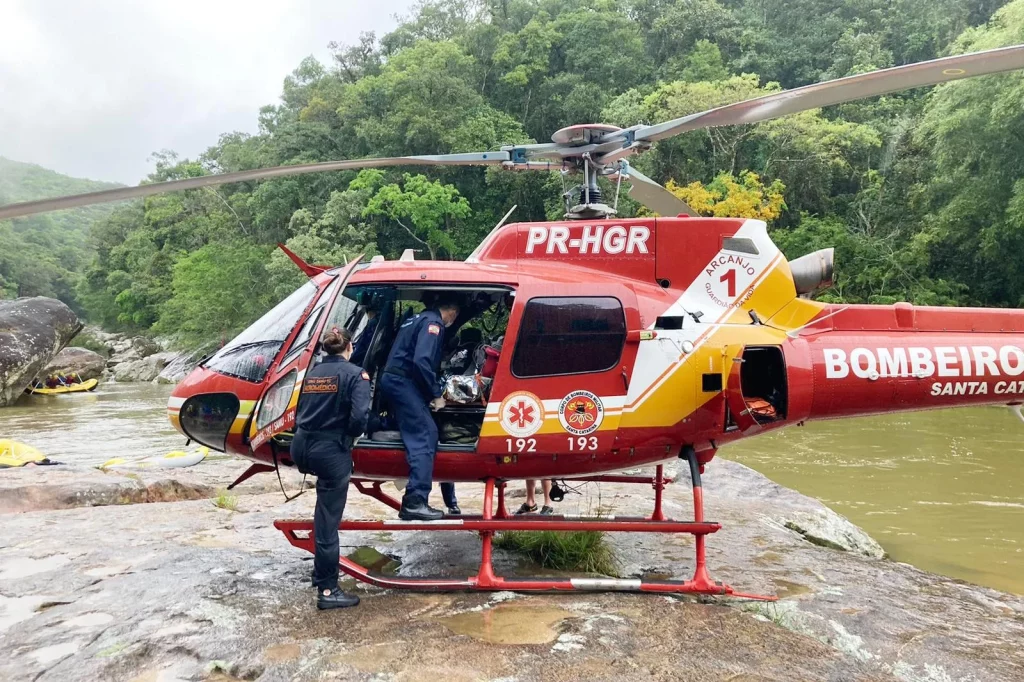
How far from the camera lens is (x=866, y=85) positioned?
3693 mm

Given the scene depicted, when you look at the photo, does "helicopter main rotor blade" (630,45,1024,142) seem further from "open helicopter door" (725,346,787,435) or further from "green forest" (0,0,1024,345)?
"green forest" (0,0,1024,345)

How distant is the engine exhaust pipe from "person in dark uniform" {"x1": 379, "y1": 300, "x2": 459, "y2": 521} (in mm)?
2878

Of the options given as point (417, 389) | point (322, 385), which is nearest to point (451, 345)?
point (417, 389)

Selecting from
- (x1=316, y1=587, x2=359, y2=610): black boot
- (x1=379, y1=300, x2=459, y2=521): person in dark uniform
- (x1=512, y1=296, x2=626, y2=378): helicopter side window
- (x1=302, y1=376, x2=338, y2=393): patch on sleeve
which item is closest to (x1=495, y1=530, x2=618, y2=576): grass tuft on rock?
(x1=379, y1=300, x2=459, y2=521): person in dark uniform

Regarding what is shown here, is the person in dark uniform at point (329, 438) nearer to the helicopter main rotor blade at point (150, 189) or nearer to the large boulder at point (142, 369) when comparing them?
the helicopter main rotor blade at point (150, 189)

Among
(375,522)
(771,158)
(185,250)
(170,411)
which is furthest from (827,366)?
(185,250)

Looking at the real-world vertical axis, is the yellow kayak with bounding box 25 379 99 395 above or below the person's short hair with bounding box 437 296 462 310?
below

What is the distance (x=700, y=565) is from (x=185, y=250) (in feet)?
212

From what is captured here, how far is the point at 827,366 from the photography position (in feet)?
17.0

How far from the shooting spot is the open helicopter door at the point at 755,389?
5.09 meters

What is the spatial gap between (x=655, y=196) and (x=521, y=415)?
7.95 feet

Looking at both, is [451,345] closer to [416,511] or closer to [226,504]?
[416,511]

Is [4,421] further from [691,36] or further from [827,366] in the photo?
[691,36]

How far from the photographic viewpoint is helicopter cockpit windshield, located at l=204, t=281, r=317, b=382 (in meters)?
5.05
